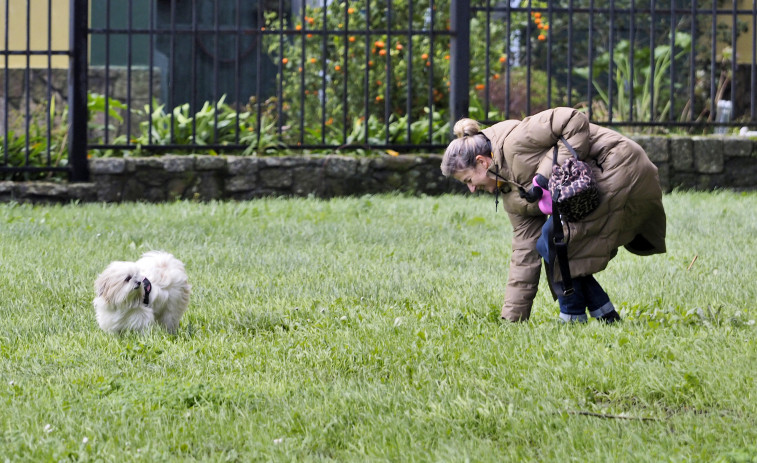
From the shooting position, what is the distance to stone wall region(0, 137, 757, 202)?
9453mm

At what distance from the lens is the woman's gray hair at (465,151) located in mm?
4406

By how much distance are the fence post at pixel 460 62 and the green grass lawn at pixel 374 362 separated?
123 inches

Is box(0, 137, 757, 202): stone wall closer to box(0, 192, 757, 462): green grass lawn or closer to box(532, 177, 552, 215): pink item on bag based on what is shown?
box(0, 192, 757, 462): green grass lawn

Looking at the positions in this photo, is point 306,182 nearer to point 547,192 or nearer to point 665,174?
point 665,174

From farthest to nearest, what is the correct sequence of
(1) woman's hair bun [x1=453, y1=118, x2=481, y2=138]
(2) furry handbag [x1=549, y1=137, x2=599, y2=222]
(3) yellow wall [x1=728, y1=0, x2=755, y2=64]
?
(3) yellow wall [x1=728, y1=0, x2=755, y2=64], (1) woman's hair bun [x1=453, y1=118, x2=481, y2=138], (2) furry handbag [x1=549, y1=137, x2=599, y2=222]

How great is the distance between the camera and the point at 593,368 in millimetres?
3674

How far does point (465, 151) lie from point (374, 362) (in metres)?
1.02

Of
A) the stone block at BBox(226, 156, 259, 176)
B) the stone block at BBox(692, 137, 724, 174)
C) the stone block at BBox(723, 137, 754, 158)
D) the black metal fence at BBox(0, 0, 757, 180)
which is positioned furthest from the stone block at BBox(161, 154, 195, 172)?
the stone block at BBox(723, 137, 754, 158)

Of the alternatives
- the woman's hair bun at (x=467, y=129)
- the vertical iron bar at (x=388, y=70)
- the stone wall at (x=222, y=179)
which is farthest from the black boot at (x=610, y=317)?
the stone wall at (x=222, y=179)

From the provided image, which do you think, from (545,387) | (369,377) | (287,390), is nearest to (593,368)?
(545,387)

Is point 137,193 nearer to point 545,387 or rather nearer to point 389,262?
point 389,262

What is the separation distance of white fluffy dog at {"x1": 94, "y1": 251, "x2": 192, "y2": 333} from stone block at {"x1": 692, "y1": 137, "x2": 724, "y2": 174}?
22.4 ft

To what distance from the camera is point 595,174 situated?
433 cm

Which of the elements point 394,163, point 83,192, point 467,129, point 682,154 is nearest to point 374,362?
point 467,129
